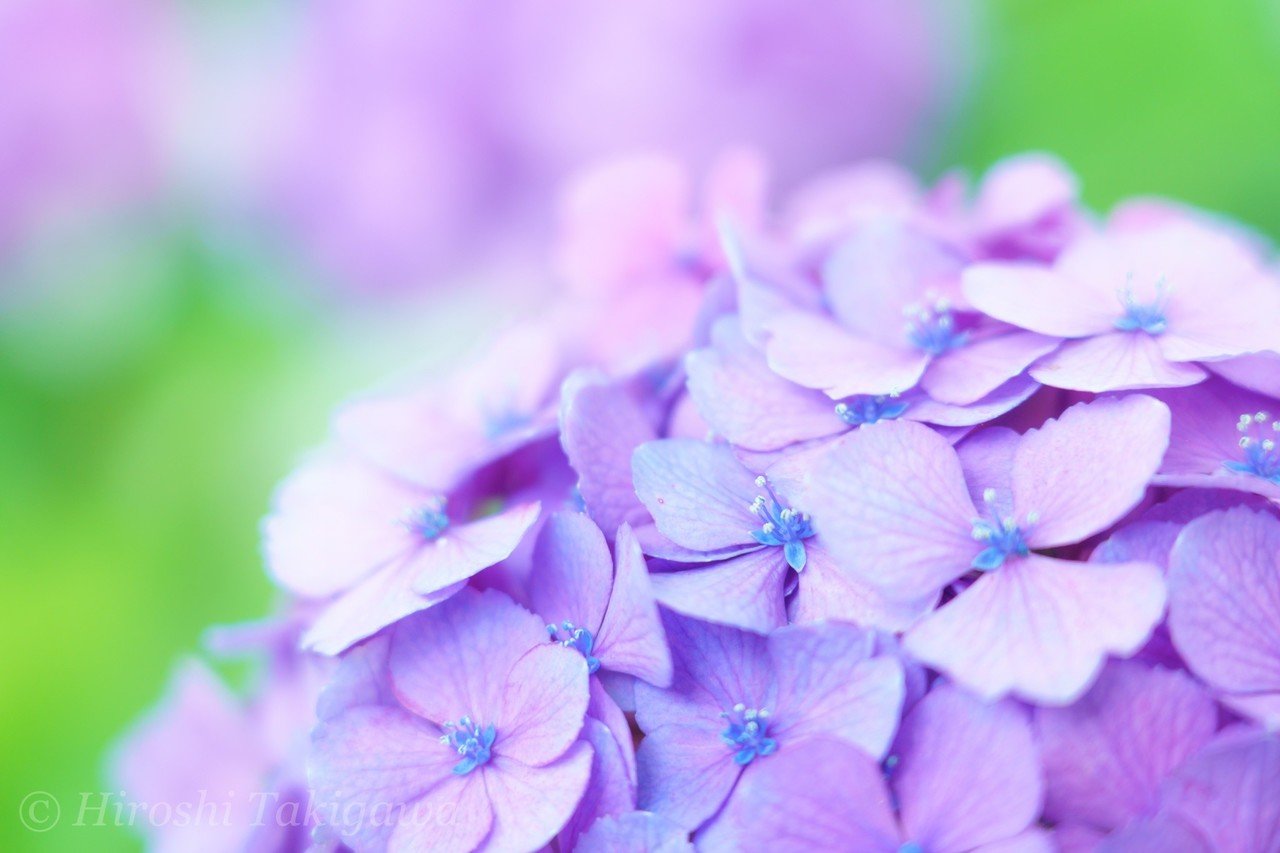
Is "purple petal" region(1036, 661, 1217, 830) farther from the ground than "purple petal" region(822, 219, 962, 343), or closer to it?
closer to it

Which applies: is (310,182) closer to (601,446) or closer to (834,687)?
(601,446)

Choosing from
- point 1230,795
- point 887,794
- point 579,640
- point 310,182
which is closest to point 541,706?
point 579,640

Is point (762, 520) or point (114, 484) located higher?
point (762, 520)

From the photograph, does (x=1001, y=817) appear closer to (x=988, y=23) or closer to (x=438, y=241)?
(x=438, y=241)

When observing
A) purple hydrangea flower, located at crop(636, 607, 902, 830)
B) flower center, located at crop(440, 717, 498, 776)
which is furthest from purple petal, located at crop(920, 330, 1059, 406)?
flower center, located at crop(440, 717, 498, 776)

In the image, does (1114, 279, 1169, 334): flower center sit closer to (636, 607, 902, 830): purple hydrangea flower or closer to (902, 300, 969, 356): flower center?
(902, 300, 969, 356): flower center

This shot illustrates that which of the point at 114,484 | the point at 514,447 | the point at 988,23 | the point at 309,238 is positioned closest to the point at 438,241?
the point at 309,238
